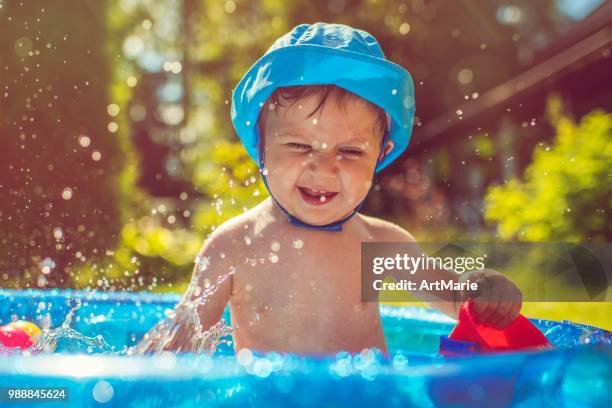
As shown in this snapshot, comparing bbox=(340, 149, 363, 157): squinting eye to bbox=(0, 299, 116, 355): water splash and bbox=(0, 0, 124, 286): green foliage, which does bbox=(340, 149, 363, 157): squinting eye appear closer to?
bbox=(0, 299, 116, 355): water splash

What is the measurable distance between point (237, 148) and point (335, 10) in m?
3.68

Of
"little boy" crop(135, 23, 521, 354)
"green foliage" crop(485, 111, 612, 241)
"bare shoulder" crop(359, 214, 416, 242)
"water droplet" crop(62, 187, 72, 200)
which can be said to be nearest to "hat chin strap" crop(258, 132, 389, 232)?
"little boy" crop(135, 23, 521, 354)

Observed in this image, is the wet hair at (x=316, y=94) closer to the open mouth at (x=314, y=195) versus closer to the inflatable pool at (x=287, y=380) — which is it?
the open mouth at (x=314, y=195)

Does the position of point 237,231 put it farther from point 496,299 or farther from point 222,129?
point 222,129

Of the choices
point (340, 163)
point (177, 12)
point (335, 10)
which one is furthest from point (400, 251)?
point (177, 12)

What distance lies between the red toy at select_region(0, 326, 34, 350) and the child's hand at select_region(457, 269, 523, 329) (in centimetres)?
120

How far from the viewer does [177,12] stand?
10727 mm

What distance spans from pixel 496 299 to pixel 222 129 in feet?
28.0

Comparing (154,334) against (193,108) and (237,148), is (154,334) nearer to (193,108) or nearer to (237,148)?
(237,148)

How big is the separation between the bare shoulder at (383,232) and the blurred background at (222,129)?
0.57 m

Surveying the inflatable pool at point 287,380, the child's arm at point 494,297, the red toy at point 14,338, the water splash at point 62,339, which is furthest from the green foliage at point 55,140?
the inflatable pool at point 287,380

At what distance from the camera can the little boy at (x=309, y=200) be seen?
4.92 feet

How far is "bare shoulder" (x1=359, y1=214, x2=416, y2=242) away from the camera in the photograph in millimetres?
1818

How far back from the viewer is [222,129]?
966 centimetres
